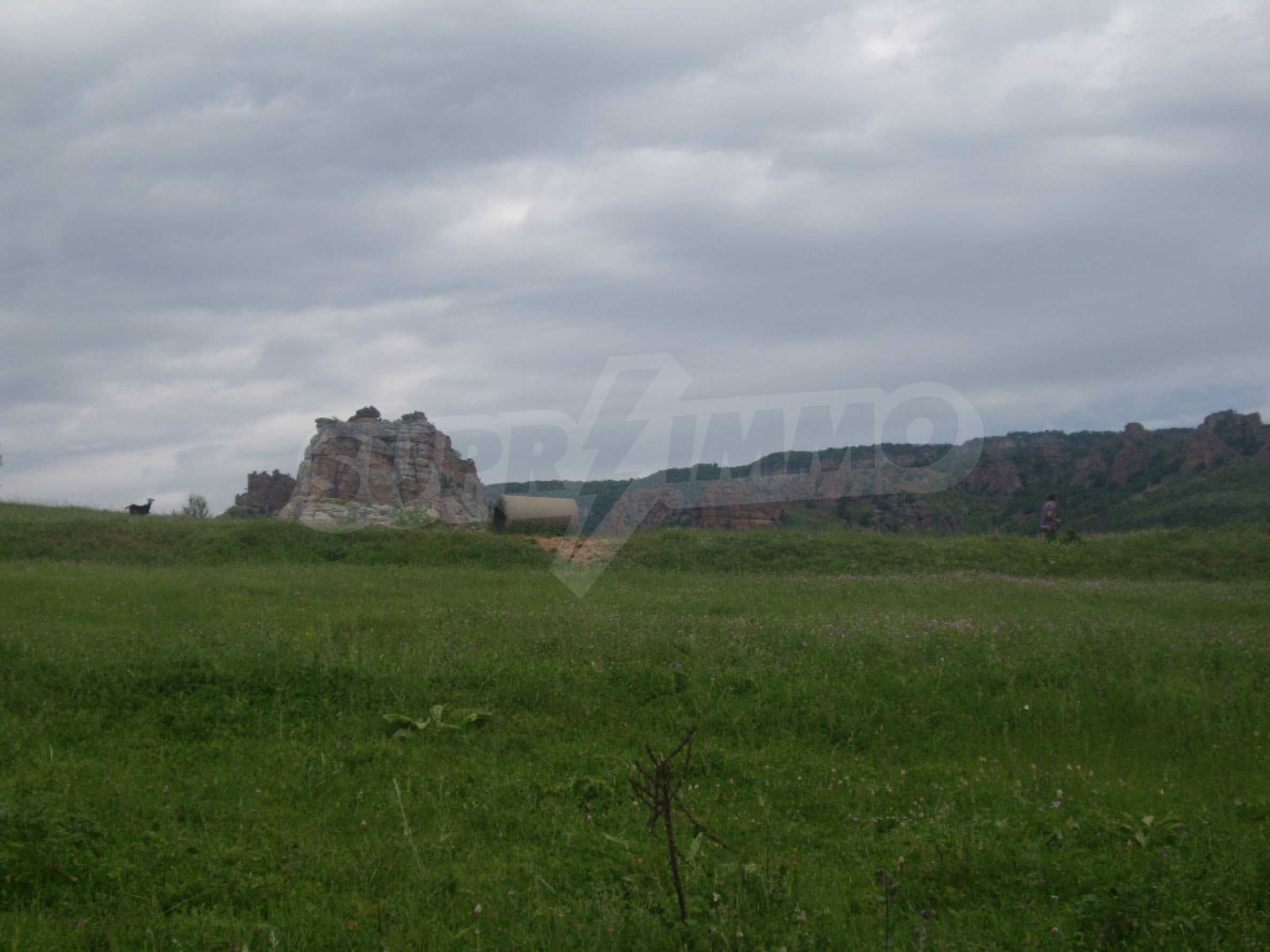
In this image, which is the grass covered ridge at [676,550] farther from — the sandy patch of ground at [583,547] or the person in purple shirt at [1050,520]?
the person in purple shirt at [1050,520]

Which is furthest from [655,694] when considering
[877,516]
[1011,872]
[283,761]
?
[877,516]

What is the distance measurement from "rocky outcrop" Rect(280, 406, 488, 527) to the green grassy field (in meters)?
20.6

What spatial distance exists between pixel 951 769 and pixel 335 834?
13.3 ft

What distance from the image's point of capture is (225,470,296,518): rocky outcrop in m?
39.8

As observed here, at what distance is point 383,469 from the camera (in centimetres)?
3594

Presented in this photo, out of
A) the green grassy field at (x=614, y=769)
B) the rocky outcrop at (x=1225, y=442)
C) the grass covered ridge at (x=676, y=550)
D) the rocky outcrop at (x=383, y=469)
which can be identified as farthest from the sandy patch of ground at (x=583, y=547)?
the rocky outcrop at (x=1225, y=442)

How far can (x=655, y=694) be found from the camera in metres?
8.11

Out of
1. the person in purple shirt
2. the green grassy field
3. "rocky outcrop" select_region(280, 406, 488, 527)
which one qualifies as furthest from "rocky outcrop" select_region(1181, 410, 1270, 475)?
the green grassy field

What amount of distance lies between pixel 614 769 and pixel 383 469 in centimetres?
3115

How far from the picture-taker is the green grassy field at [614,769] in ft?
14.0

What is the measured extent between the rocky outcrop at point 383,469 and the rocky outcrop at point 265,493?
2.65 meters

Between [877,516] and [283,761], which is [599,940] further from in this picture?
[877,516]

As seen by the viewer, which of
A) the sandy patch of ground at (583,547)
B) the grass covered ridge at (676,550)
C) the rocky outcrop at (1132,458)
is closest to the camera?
the grass covered ridge at (676,550)

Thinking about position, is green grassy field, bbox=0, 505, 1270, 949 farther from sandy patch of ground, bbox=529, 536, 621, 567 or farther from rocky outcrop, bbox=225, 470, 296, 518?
rocky outcrop, bbox=225, 470, 296, 518
